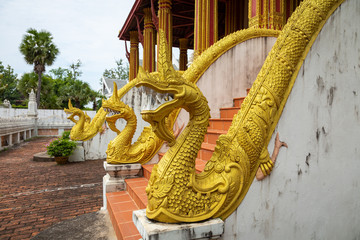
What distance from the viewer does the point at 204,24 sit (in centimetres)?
579

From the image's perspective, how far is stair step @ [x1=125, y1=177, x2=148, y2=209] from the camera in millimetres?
2373

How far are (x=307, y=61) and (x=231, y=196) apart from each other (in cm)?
126

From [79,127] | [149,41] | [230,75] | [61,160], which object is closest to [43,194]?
[79,127]

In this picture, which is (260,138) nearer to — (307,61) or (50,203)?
(307,61)

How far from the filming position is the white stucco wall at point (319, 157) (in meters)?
1.63

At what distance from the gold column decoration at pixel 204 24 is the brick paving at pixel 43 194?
414 cm

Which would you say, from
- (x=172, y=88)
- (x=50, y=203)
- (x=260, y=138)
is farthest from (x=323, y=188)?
(x=50, y=203)

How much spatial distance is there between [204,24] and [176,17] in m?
5.31

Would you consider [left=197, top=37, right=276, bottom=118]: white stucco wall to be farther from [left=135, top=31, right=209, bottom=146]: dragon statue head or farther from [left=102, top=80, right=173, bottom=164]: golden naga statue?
[left=135, top=31, right=209, bottom=146]: dragon statue head

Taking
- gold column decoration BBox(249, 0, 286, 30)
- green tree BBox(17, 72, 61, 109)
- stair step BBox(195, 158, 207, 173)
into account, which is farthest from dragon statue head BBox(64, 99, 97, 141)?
green tree BBox(17, 72, 61, 109)

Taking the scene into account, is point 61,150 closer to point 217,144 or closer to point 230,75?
point 230,75

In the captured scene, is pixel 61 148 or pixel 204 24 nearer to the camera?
pixel 204 24

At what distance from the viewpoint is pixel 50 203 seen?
159 inches

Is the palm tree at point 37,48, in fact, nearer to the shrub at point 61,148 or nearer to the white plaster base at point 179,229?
the shrub at point 61,148
